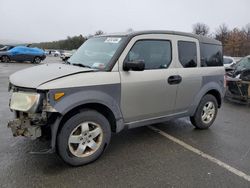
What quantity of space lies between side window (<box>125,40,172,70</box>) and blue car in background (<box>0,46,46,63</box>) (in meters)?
22.0

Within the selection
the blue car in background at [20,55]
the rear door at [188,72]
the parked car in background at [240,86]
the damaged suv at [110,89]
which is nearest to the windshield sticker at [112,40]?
the damaged suv at [110,89]

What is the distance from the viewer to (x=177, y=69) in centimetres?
449

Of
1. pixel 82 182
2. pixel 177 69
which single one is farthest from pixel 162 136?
pixel 82 182

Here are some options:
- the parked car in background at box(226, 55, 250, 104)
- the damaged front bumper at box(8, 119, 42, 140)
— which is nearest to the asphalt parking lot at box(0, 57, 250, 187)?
the damaged front bumper at box(8, 119, 42, 140)

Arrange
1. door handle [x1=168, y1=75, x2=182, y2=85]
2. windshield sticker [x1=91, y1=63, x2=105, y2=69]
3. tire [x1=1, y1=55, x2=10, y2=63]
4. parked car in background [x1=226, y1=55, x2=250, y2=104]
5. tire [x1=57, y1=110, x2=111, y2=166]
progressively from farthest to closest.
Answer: tire [x1=1, y1=55, x2=10, y2=63], parked car in background [x1=226, y1=55, x2=250, y2=104], door handle [x1=168, y1=75, x2=182, y2=85], windshield sticker [x1=91, y1=63, x2=105, y2=69], tire [x1=57, y1=110, x2=111, y2=166]

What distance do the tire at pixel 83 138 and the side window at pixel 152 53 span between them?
1.10m

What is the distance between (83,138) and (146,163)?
1.02 m

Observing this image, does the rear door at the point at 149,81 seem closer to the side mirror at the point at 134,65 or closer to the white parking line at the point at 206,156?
the side mirror at the point at 134,65

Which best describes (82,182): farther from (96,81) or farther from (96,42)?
(96,42)

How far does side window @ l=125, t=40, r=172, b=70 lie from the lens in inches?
158

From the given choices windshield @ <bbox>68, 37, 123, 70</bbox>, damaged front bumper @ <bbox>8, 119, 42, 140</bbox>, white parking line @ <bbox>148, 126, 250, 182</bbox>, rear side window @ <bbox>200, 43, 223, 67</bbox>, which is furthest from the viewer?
rear side window @ <bbox>200, 43, 223, 67</bbox>

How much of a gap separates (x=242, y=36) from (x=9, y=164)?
57.1m

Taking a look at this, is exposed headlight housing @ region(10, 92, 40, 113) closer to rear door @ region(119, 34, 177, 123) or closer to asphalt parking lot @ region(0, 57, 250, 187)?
asphalt parking lot @ region(0, 57, 250, 187)

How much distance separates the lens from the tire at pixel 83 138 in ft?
10.9
